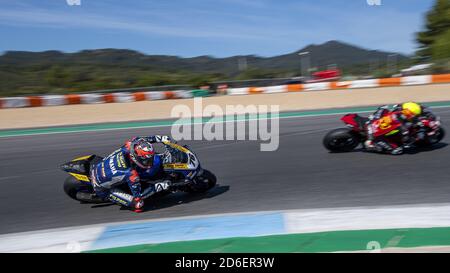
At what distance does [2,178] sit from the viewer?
9.68 meters

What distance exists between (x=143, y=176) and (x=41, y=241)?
1.59m

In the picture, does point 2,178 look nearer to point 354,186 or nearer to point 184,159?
point 184,159

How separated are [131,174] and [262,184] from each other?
2.35 meters

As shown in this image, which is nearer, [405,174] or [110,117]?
[405,174]

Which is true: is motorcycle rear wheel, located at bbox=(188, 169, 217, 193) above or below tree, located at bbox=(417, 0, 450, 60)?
below

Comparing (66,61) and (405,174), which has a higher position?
(66,61)

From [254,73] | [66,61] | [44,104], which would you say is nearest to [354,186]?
[44,104]

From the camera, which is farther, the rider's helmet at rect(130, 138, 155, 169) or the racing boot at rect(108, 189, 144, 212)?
the racing boot at rect(108, 189, 144, 212)

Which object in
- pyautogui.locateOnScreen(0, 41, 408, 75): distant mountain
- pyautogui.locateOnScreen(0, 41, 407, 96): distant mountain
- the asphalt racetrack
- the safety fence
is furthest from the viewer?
pyautogui.locateOnScreen(0, 41, 408, 75): distant mountain

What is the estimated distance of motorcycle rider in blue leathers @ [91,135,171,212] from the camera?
6668 millimetres

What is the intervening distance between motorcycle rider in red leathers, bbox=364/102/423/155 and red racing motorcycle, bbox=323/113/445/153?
72 mm

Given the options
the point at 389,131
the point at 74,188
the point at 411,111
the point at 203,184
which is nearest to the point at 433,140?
the point at 411,111

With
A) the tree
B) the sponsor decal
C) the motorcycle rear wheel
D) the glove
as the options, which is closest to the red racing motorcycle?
the motorcycle rear wheel

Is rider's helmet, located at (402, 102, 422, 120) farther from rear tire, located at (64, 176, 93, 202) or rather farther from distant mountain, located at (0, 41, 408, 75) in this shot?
distant mountain, located at (0, 41, 408, 75)
